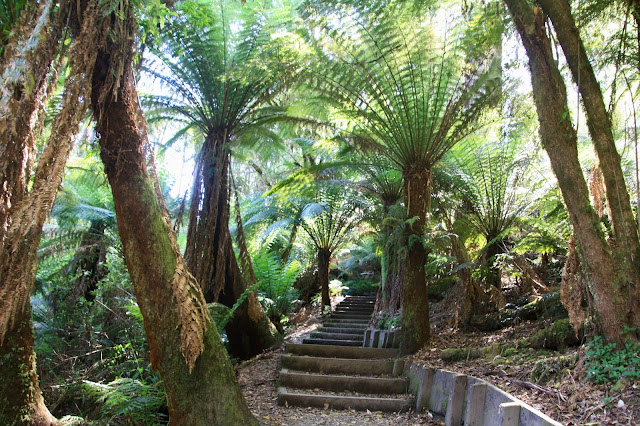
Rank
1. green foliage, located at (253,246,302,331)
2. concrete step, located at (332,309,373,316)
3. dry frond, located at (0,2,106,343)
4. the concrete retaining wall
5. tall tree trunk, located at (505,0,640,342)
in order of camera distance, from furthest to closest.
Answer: concrete step, located at (332,309,373,316) < green foliage, located at (253,246,302,331) < tall tree trunk, located at (505,0,640,342) < the concrete retaining wall < dry frond, located at (0,2,106,343)

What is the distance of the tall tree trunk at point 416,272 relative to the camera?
15.9ft

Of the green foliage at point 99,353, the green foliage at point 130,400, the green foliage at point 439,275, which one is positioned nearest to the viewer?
the green foliage at point 130,400

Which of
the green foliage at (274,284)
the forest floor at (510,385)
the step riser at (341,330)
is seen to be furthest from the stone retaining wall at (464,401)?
the green foliage at (274,284)

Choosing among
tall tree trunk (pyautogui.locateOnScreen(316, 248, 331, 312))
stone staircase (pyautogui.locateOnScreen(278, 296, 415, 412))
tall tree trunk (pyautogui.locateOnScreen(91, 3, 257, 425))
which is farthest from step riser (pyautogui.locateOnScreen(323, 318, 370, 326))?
tall tree trunk (pyautogui.locateOnScreen(91, 3, 257, 425))

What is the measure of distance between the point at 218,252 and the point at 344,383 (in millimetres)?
2096

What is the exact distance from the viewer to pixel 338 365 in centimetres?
506

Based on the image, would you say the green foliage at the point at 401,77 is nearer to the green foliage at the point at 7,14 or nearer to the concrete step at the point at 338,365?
the concrete step at the point at 338,365

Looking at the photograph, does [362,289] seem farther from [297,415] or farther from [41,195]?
[41,195]

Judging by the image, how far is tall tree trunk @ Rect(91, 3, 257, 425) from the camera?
105 inches

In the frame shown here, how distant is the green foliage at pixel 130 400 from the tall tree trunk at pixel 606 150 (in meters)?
3.37

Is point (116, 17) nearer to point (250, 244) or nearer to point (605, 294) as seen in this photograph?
point (605, 294)

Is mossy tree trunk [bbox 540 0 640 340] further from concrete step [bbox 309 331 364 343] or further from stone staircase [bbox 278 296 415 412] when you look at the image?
concrete step [bbox 309 331 364 343]

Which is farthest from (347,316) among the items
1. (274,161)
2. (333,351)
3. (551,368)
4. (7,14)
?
(7,14)

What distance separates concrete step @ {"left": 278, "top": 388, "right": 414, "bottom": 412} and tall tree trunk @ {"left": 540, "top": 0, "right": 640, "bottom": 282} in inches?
86.0
